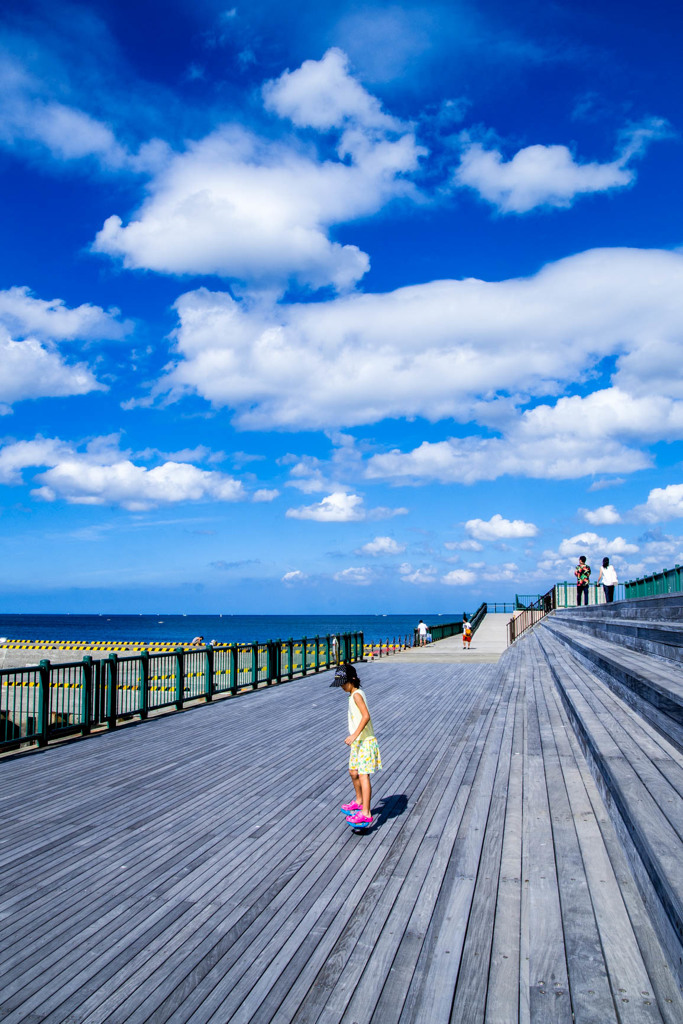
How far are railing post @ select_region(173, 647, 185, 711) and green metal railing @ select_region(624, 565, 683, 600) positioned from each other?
10.0m

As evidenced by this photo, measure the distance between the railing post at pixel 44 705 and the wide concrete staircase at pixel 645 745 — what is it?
309 inches

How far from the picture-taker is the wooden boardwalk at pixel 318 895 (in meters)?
3.65

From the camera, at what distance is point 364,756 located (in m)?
6.37

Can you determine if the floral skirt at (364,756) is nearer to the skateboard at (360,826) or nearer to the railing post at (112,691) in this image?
the skateboard at (360,826)

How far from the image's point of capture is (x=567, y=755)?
873 centimetres

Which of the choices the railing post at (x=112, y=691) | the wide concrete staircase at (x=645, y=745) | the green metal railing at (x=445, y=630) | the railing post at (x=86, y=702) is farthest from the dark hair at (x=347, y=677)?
the green metal railing at (x=445, y=630)

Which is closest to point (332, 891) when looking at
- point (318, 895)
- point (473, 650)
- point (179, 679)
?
point (318, 895)

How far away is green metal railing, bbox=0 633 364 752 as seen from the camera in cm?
1077

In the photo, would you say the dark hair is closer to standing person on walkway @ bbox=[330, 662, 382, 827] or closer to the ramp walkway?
standing person on walkway @ bbox=[330, 662, 382, 827]

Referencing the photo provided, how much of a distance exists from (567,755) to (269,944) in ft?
18.3

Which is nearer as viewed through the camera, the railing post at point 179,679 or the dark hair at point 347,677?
the dark hair at point 347,677

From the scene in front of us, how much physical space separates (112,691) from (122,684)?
55cm

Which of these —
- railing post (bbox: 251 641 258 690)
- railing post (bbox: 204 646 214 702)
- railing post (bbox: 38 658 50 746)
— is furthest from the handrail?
railing post (bbox: 38 658 50 746)

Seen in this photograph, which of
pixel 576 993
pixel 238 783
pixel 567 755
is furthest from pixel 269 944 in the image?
pixel 567 755
